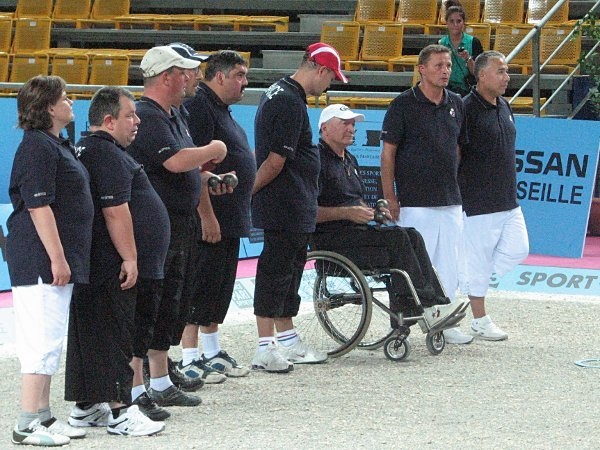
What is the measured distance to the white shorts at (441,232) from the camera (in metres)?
7.88

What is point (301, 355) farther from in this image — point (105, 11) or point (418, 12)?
point (105, 11)

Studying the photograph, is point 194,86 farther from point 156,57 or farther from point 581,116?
point 581,116

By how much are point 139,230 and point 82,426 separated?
36.8 inches

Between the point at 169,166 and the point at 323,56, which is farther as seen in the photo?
the point at 323,56

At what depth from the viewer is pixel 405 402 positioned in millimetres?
6160

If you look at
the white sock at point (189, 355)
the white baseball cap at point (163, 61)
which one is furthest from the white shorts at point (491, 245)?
the white baseball cap at point (163, 61)

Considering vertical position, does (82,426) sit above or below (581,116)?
below

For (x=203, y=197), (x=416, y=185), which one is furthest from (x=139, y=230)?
(x=416, y=185)

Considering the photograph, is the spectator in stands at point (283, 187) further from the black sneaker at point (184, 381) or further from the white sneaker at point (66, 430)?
the white sneaker at point (66, 430)

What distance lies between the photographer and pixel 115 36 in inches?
744

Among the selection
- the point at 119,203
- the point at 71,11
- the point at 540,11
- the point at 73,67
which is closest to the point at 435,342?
the point at 119,203

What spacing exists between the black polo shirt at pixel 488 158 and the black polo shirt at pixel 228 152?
6.50ft

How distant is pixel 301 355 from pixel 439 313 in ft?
2.89

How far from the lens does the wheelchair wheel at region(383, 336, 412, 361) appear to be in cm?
730
